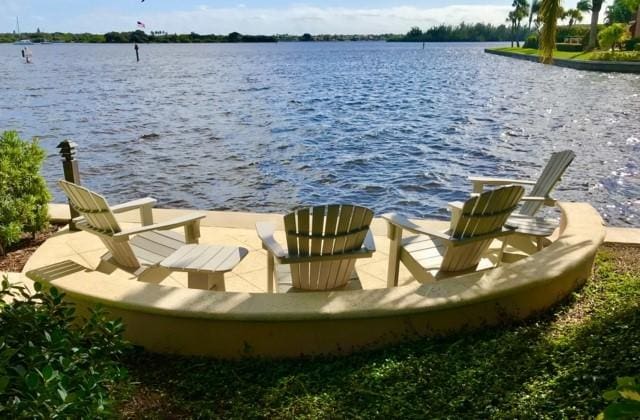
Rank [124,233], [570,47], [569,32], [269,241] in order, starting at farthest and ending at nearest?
[569,32] < [570,47] < [124,233] < [269,241]

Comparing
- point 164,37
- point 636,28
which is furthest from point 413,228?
point 164,37

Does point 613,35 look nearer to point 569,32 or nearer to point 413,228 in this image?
point 569,32

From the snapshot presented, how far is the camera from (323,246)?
3.45 m

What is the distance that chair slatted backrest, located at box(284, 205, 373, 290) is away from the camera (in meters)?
3.35

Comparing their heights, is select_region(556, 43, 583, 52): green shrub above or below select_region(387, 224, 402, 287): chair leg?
above

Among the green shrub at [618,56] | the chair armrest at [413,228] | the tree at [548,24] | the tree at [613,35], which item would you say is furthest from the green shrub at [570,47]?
the chair armrest at [413,228]

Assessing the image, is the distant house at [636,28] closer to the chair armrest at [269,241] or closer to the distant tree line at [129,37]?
the chair armrest at [269,241]

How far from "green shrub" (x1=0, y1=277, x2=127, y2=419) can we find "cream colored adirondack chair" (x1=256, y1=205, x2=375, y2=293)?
1295 mm

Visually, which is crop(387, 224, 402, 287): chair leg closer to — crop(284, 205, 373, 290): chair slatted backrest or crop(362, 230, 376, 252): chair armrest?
crop(362, 230, 376, 252): chair armrest

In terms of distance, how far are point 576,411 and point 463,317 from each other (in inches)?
35.0

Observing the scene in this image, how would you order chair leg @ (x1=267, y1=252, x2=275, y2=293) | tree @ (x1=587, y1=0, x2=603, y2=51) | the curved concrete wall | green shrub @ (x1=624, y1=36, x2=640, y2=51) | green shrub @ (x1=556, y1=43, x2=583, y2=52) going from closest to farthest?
1. the curved concrete wall
2. chair leg @ (x1=267, y1=252, x2=275, y2=293)
3. green shrub @ (x1=624, y1=36, x2=640, y2=51)
4. tree @ (x1=587, y1=0, x2=603, y2=51)
5. green shrub @ (x1=556, y1=43, x2=583, y2=52)

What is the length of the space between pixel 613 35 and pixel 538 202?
46595 millimetres

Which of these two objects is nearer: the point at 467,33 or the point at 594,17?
the point at 594,17

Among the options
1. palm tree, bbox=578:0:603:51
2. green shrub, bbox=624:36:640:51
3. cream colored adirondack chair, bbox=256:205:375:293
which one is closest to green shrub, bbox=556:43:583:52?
palm tree, bbox=578:0:603:51
